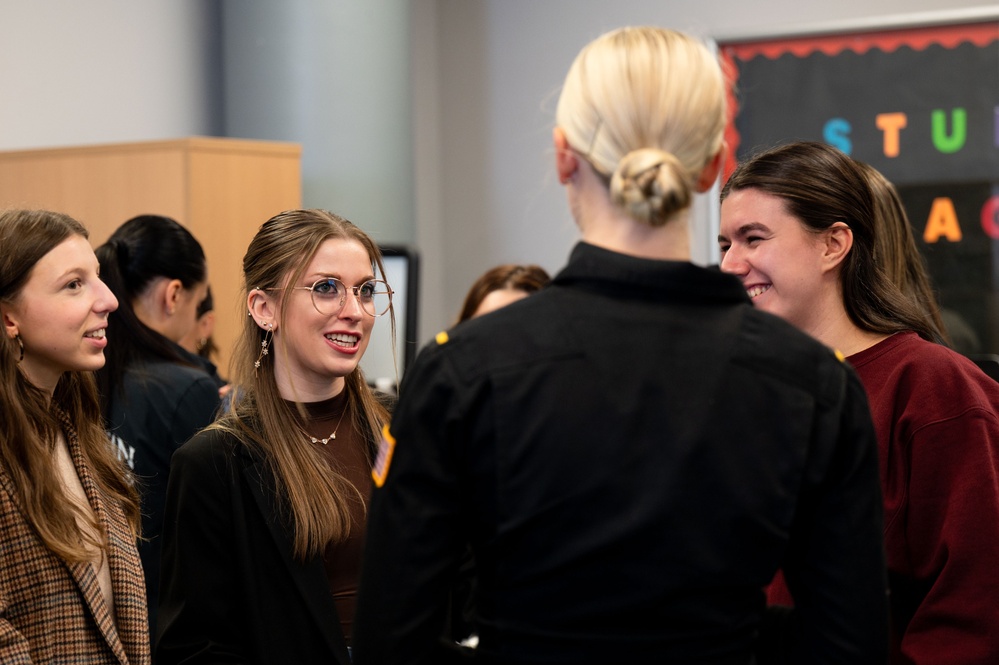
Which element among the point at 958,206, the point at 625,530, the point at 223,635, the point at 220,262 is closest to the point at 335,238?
the point at 223,635

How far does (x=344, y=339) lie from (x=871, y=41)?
3540 millimetres

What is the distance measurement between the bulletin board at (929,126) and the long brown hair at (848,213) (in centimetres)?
272

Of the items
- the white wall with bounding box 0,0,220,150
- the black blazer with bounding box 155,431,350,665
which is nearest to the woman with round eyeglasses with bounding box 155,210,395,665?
the black blazer with bounding box 155,431,350,665

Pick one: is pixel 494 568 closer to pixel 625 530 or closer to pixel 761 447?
pixel 625 530

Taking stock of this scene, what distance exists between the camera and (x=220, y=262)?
355 centimetres

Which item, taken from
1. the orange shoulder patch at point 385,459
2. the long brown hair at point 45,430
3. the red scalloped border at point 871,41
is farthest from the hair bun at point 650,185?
the red scalloped border at point 871,41

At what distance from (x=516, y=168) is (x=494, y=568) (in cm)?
433

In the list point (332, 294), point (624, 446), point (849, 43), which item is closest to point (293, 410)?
point (332, 294)

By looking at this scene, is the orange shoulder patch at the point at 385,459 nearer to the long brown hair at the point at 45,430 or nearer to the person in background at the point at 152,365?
the long brown hair at the point at 45,430

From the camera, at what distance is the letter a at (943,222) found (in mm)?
4379

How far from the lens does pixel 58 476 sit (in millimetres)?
1748

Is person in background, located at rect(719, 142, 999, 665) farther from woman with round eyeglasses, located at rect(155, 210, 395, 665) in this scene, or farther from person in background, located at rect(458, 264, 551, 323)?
person in background, located at rect(458, 264, 551, 323)

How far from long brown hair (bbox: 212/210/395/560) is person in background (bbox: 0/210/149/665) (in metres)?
0.27

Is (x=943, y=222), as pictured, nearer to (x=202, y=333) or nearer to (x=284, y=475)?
(x=202, y=333)
